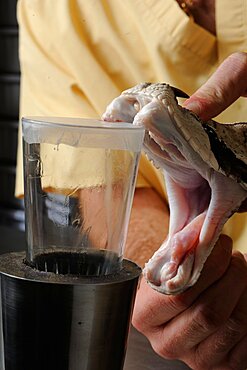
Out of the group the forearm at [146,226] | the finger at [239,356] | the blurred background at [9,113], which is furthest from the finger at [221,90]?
the blurred background at [9,113]

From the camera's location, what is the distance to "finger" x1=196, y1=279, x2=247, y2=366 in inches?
30.0

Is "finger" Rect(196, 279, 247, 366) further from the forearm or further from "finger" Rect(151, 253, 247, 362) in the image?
the forearm

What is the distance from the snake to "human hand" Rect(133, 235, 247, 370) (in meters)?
0.09

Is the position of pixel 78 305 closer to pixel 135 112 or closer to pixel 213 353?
pixel 135 112

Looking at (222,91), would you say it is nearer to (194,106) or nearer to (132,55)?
(194,106)

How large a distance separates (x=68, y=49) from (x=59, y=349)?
2.54 feet

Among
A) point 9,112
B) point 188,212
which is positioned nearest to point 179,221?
point 188,212

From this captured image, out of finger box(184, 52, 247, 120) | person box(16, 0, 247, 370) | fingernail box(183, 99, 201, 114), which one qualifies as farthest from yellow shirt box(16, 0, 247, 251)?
fingernail box(183, 99, 201, 114)

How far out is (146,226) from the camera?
1144 millimetres

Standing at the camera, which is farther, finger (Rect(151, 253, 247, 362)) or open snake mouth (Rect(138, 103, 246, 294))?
→ finger (Rect(151, 253, 247, 362))

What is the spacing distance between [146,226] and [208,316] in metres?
0.41

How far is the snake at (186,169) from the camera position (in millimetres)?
570

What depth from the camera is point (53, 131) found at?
1.73 feet

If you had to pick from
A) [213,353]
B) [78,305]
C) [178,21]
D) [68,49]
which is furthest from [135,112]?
[68,49]
